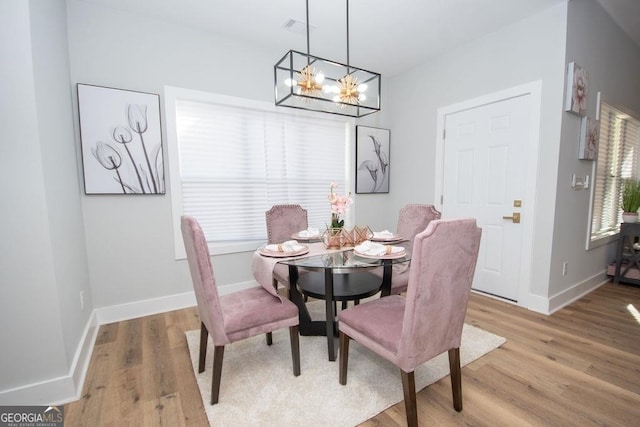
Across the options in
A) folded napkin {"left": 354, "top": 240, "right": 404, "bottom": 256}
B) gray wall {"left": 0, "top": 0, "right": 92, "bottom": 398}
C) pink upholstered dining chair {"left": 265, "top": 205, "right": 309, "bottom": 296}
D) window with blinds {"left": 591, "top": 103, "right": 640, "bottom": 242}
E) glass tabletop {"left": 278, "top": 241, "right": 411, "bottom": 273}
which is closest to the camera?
gray wall {"left": 0, "top": 0, "right": 92, "bottom": 398}

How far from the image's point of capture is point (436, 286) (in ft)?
4.06

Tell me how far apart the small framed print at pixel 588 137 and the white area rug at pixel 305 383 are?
2.04 metres

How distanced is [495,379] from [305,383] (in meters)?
1.20

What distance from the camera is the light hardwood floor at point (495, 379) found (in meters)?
1.45

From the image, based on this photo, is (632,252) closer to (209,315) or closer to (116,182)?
(209,315)

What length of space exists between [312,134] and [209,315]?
2.62 metres

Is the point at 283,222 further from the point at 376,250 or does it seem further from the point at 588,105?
the point at 588,105

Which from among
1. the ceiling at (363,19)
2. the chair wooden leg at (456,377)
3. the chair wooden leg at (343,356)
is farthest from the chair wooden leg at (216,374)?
the ceiling at (363,19)

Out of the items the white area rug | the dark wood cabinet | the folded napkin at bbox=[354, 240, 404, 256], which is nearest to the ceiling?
the folded napkin at bbox=[354, 240, 404, 256]

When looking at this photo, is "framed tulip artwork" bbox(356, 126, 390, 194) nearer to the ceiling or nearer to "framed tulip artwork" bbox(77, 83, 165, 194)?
the ceiling

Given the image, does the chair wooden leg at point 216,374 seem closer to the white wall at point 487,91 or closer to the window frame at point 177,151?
the window frame at point 177,151

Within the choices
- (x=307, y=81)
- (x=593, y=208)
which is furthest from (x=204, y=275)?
(x=593, y=208)

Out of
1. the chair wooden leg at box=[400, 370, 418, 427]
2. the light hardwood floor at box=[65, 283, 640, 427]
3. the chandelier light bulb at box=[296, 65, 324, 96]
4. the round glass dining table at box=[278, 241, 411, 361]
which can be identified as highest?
the chandelier light bulb at box=[296, 65, 324, 96]

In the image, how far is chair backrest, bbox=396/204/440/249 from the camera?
2.54 m
